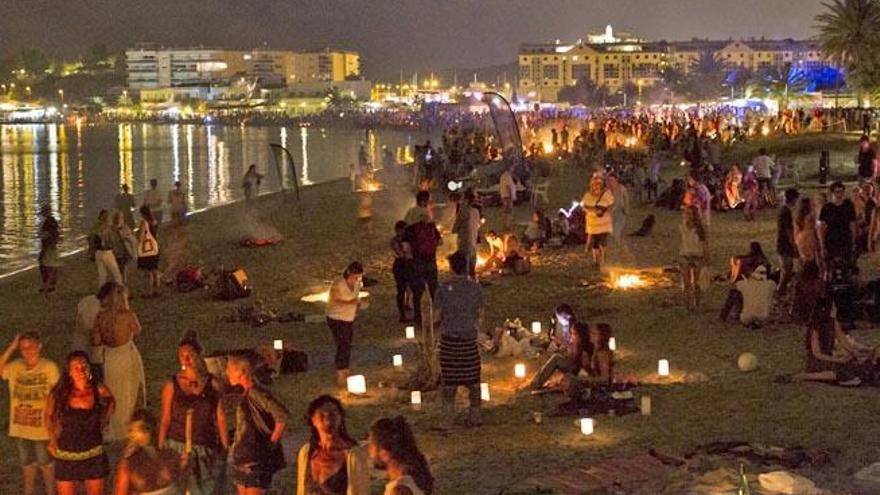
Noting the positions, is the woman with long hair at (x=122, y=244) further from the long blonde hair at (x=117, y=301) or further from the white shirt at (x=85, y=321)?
the long blonde hair at (x=117, y=301)

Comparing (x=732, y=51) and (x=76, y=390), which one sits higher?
(x=732, y=51)

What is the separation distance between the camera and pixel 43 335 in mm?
14773

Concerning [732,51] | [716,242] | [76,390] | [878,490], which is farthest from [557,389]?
[732,51]

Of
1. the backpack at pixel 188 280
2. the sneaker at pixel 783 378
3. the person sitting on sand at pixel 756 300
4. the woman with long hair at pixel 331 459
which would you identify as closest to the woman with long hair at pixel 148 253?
the backpack at pixel 188 280

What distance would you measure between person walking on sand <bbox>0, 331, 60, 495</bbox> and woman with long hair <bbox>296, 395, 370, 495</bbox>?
2.60 meters

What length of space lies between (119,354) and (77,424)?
6.41 feet

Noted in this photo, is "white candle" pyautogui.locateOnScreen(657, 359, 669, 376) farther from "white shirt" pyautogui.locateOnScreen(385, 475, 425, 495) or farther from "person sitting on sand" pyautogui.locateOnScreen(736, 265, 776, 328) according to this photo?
"white shirt" pyautogui.locateOnScreen(385, 475, 425, 495)

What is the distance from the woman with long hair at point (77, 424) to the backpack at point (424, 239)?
6.35 m

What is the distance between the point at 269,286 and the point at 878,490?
1192 cm

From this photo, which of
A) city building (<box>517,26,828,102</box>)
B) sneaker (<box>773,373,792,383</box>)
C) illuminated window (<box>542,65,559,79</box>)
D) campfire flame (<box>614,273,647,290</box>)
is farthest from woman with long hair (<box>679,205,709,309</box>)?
illuminated window (<box>542,65,559,79</box>)

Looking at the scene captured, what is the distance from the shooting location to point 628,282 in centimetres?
1634

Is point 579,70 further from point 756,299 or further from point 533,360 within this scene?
point 533,360

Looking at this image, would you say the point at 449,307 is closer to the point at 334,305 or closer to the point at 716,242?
the point at 334,305

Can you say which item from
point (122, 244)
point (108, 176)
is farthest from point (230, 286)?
point (108, 176)
